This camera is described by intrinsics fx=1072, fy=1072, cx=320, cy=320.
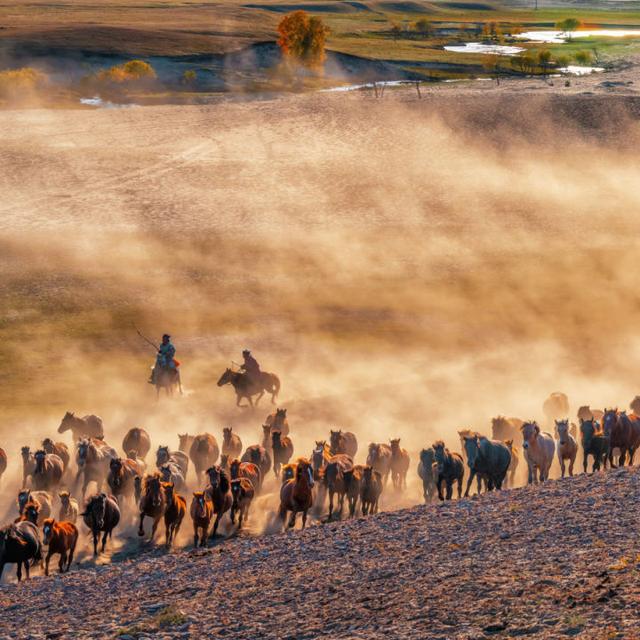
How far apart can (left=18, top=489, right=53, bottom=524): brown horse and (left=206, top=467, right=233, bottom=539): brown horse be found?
12.8 feet

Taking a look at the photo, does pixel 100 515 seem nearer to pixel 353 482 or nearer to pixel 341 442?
pixel 353 482

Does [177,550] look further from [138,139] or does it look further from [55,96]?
[55,96]

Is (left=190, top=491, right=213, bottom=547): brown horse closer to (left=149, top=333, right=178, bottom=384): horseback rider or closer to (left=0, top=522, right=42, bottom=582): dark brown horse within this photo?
(left=0, top=522, right=42, bottom=582): dark brown horse

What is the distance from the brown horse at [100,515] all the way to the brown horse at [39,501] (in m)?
1.35

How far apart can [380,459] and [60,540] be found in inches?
359

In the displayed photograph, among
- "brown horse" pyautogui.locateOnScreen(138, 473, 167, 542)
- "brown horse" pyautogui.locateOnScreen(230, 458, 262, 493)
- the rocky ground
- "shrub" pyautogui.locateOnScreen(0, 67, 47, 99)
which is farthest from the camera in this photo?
"shrub" pyautogui.locateOnScreen(0, 67, 47, 99)

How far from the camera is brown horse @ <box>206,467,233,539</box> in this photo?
80.9 feet

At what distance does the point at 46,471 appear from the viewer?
2716cm

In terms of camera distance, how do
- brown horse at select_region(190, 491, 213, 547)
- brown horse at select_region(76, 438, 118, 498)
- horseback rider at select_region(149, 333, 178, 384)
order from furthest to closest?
horseback rider at select_region(149, 333, 178, 384)
brown horse at select_region(76, 438, 118, 498)
brown horse at select_region(190, 491, 213, 547)

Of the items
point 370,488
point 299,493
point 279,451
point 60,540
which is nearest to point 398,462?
point 370,488

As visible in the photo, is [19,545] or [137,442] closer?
[19,545]

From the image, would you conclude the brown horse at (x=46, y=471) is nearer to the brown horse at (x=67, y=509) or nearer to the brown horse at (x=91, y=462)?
the brown horse at (x=91, y=462)

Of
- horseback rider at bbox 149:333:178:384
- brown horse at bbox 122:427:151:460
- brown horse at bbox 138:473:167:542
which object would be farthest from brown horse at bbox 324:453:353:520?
horseback rider at bbox 149:333:178:384

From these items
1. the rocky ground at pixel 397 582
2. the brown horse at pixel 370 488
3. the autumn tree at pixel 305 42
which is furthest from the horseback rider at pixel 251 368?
the autumn tree at pixel 305 42
